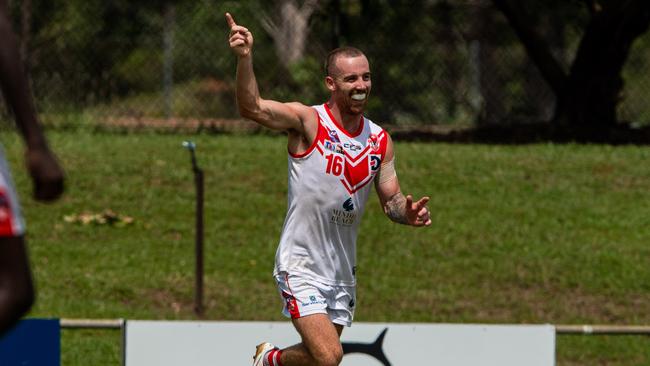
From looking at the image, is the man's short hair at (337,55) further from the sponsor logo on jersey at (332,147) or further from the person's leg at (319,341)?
the person's leg at (319,341)

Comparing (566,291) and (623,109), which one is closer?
(566,291)

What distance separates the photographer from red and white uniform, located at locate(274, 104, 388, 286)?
674cm

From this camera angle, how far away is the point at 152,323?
777 cm

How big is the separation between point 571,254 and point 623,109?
19.9 ft

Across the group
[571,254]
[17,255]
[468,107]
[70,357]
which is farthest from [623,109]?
[17,255]

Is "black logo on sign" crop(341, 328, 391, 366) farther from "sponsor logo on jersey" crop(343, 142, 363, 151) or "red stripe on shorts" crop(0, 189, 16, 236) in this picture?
"red stripe on shorts" crop(0, 189, 16, 236)

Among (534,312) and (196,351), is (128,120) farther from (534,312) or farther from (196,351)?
(196,351)

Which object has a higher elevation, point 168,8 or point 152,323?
point 152,323

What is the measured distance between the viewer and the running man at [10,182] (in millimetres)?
3424

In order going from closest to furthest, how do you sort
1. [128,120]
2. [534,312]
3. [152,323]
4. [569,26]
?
[152,323] < [534,312] < [128,120] < [569,26]

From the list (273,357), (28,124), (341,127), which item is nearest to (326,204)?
(341,127)

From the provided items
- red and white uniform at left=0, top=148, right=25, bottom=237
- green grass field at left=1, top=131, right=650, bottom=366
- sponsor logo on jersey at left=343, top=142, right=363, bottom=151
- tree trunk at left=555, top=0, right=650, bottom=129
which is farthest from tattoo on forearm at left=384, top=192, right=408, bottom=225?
tree trunk at left=555, top=0, right=650, bottom=129

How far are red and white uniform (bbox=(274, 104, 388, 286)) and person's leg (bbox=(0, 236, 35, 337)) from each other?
320 centimetres

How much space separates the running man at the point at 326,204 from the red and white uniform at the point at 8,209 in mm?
2927
